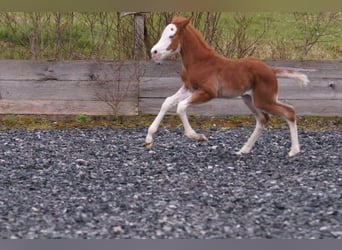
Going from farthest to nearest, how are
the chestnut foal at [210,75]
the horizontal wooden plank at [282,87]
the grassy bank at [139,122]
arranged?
1. the horizontal wooden plank at [282,87]
2. the grassy bank at [139,122]
3. the chestnut foal at [210,75]

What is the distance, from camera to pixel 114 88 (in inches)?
388

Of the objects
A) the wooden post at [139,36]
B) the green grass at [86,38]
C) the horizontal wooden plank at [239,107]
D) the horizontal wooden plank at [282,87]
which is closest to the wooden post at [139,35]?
the wooden post at [139,36]

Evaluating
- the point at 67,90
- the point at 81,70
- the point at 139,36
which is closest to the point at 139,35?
the point at 139,36

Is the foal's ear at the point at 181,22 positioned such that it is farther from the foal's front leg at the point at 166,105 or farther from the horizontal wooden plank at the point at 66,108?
the horizontal wooden plank at the point at 66,108

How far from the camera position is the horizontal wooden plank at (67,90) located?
986 centimetres

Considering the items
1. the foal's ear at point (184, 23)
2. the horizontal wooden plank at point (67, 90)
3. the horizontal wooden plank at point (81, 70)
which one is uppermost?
the foal's ear at point (184, 23)

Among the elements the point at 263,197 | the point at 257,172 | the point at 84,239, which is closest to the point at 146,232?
the point at 84,239

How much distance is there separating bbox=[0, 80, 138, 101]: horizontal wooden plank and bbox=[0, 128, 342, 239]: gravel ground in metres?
0.76

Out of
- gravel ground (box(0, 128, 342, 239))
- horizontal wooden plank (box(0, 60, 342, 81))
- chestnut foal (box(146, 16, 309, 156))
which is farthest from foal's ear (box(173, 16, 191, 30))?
horizontal wooden plank (box(0, 60, 342, 81))

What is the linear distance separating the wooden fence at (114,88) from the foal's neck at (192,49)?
7.91 feet

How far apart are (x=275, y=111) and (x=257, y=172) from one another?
68cm

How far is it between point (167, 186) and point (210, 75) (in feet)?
4.45

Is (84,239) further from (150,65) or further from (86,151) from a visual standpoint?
(150,65)

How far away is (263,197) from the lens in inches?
235
